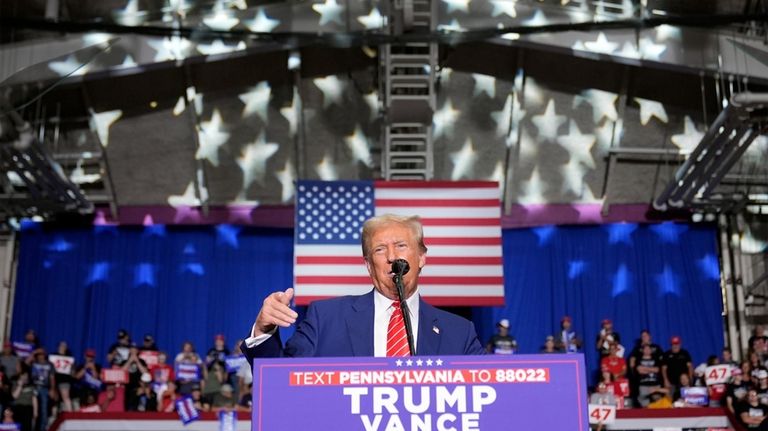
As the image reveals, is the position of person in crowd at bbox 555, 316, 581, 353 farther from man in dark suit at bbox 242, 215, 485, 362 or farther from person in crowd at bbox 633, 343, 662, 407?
man in dark suit at bbox 242, 215, 485, 362

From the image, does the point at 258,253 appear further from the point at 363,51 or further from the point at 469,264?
the point at 469,264

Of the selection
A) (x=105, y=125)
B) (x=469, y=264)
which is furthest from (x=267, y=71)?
(x=469, y=264)

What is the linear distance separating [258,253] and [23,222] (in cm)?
430

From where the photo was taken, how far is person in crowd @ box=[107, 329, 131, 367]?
14680mm

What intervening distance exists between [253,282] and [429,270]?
4753 mm

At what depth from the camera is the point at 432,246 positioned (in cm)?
1337

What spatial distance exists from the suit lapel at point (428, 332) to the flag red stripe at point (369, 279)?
33.2ft

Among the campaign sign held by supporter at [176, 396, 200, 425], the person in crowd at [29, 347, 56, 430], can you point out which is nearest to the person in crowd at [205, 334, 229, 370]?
the person in crowd at [29, 347, 56, 430]

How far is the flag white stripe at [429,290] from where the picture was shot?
42.8ft

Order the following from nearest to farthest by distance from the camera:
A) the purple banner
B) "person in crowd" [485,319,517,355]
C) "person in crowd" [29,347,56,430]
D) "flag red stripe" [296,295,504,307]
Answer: the purple banner < "flag red stripe" [296,295,504,307] < "person in crowd" [29,347,56,430] < "person in crowd" [485,319,517,355]

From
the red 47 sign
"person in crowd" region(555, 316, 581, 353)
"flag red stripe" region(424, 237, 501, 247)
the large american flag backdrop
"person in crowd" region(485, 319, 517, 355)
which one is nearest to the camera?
the red 47 sign

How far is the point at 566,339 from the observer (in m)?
15.1

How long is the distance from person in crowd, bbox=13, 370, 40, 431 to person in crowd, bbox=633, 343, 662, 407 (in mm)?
8671

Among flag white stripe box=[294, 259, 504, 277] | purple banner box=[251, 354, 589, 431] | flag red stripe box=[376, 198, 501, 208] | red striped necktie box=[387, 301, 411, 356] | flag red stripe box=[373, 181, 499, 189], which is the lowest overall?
purple banner box=[251, 354, 589, 431]
